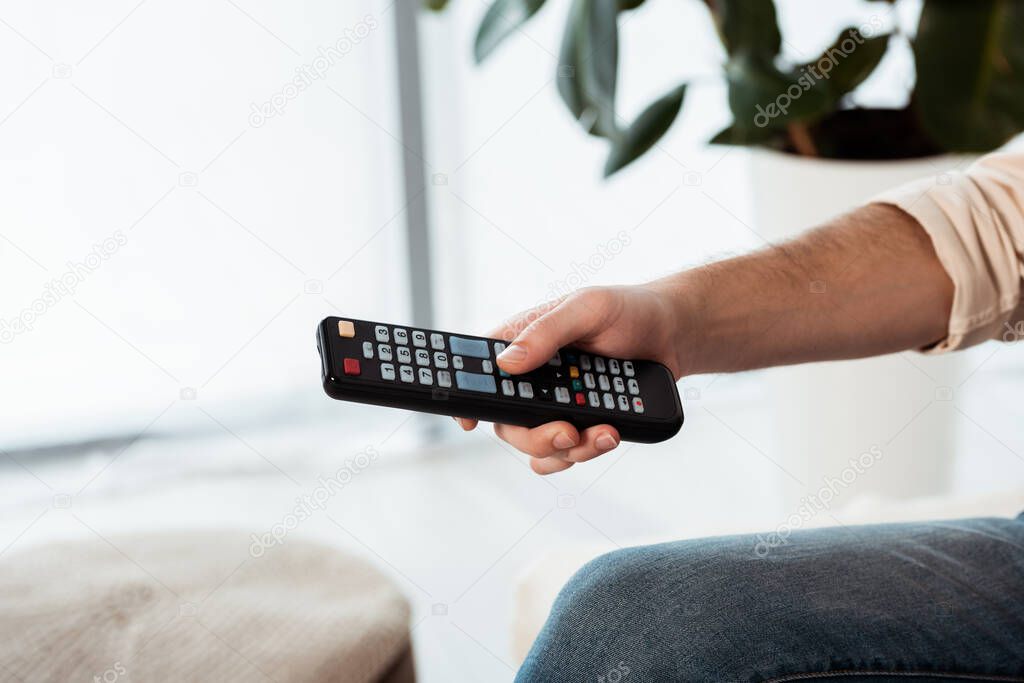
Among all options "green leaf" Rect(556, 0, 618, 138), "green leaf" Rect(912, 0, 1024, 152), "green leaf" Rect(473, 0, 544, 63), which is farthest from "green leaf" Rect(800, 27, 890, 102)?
"green leaf" Rect(473, 0, 544, 63)

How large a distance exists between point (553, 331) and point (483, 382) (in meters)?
0.06

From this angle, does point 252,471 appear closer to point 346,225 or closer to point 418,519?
point 418,519

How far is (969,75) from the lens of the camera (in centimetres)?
105

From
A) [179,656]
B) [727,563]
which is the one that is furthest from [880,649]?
[179,656]

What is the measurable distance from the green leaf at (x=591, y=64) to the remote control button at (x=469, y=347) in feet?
2.00

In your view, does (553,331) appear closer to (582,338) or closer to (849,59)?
(582,338)

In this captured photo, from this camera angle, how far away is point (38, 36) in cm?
155

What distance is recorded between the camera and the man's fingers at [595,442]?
0.62 m
